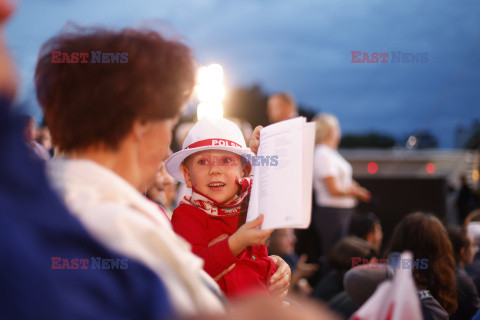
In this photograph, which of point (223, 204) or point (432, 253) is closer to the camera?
point (223, 204)

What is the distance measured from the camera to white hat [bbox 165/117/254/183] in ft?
7.03

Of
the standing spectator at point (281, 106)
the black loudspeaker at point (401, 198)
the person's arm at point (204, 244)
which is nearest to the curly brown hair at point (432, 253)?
the person's arm at point (204, 244)

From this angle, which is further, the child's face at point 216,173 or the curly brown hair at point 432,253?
the curly brown hair at point 432,253

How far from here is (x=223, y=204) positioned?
2131mm

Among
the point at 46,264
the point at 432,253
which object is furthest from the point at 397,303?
the point at 432,253

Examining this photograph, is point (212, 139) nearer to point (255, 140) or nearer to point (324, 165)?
point (255, 140)

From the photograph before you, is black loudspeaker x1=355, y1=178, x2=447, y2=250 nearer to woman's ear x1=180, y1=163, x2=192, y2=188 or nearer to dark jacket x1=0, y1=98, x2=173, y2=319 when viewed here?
woman's ear x1=180, y1=163, x2=192, y2=188

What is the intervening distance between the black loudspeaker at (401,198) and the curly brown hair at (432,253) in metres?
4.29

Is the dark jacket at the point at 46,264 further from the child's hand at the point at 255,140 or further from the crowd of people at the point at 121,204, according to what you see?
the child's hand at the point at 255,140

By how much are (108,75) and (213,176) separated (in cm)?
103

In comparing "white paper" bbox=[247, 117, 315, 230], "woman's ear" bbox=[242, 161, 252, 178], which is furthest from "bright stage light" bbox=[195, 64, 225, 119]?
"white paper" bbox=[247, 117, 315, 230]

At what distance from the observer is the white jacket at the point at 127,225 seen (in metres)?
0.97

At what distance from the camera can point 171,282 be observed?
980mm

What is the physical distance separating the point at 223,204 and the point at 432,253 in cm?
134
